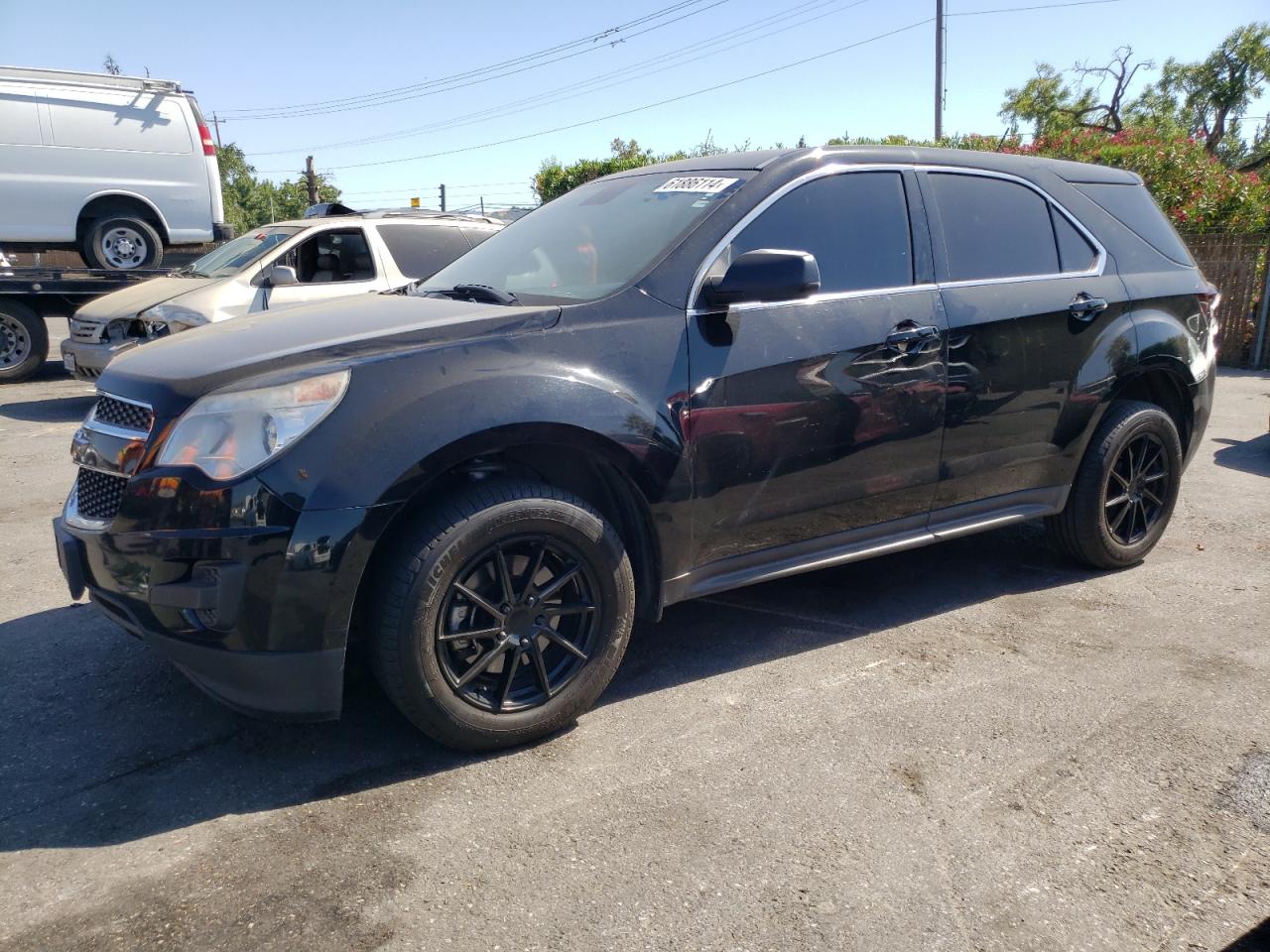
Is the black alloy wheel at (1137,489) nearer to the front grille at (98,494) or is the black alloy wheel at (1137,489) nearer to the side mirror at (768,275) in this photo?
the side mirror at (768,275)

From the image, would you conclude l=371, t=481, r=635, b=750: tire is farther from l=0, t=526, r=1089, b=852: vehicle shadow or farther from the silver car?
the silver car

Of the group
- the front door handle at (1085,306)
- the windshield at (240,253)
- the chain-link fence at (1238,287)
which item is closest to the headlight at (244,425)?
the front door handle at (1085,306)

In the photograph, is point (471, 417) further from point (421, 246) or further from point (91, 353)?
point (91, 353)

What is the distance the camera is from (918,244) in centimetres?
395

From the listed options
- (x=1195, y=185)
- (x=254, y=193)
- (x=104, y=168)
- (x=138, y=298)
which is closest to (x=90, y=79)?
(x=104, y=168)

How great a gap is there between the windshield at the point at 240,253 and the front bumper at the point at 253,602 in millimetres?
6646

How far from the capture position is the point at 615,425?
3121 millimetres

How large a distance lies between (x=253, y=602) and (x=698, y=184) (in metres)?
2.20

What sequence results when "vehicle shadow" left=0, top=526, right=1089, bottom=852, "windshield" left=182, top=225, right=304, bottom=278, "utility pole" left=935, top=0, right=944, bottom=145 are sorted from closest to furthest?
"vehicle shadow" left=0, top=526, right=1089, bottom=852 < "windshield" left=182, top=225, right=304, bottom=278 < "utility pole" left=935, top=0, right=944, bottom=145

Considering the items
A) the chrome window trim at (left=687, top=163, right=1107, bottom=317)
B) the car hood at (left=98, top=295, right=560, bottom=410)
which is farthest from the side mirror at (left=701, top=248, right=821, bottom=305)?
the car hood at (left=98, top=295, right=560, bottom=410)

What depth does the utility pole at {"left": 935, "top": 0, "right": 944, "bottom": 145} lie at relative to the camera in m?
29.9

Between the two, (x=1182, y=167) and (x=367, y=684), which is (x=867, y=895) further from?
(x=1182, y=167)

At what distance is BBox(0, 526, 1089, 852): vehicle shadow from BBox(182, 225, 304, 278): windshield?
535 cm

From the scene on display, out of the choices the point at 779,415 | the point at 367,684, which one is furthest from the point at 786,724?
the point at 367,684
